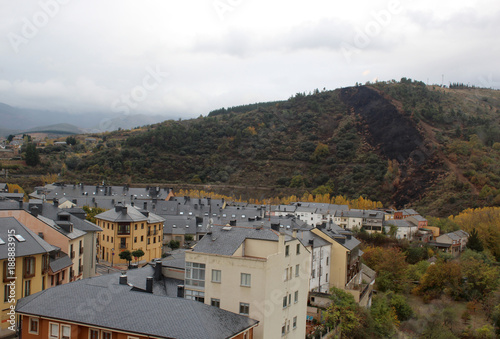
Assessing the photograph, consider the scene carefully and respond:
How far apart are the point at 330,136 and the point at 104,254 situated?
303 ft

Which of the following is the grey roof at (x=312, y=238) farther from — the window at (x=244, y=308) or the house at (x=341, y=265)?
the window at (x=244, y=308)

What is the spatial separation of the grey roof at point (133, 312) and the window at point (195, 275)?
2377mm

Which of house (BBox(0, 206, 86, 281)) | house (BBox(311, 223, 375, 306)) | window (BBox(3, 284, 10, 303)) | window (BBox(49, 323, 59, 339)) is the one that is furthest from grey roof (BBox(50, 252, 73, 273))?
house (BBox(311, 223, 375, 306))

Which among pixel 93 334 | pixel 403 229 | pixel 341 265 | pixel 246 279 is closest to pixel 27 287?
pixel 93 334

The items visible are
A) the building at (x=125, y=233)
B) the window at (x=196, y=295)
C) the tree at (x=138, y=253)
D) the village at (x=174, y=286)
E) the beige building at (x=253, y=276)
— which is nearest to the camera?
the village at (x=174, y=286)

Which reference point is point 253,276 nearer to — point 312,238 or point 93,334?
point 93,334

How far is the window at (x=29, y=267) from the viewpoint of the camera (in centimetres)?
2123

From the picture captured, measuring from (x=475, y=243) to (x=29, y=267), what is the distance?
5652 cm

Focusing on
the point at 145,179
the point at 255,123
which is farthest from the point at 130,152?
the point at 255,123

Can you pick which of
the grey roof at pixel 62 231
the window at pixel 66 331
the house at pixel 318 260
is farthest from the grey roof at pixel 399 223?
the window at pixel 66 331

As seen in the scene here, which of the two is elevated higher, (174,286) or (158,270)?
(158,270)

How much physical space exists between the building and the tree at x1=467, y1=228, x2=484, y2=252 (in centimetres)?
4331

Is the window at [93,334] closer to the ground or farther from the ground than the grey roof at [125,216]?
closer to the ground

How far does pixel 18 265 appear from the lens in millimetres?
20781
